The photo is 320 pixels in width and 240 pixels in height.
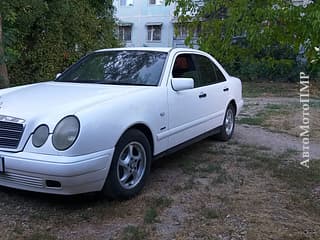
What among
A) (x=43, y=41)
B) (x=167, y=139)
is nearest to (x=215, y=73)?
(x=167, y=139)

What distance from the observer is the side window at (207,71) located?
5.55m

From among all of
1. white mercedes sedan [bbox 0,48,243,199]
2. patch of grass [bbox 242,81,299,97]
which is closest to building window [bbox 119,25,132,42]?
patch of grass [bbox 242,81,299,97]

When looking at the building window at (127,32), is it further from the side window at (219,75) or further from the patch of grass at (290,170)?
the patch of grass at (290,170)

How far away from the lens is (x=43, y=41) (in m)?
11.1

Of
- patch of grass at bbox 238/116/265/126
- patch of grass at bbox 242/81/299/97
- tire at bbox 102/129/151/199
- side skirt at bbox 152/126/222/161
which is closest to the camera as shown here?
tire at bbox 102/129/151/199

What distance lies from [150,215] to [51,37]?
874cm

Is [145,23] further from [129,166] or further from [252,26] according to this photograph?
[252,26]

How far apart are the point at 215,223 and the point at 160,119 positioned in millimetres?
1320

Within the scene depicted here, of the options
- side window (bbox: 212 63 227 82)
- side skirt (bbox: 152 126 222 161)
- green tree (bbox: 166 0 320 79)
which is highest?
green tree (bbox: 166 0 320 79)

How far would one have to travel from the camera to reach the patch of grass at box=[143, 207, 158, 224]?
11.3 ft

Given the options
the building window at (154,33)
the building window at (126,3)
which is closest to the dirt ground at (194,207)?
the building window at (154,33)

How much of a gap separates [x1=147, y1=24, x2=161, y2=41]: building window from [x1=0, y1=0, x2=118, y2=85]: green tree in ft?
60.0

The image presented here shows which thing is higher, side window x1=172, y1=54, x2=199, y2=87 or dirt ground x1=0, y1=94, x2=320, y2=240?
side window x1=172, y1=54, x2=199, y2=87

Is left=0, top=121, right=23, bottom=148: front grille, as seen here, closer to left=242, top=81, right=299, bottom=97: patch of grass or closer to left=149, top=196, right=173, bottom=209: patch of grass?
left=149, top=196, right=173, bottom=209: patch of grass
